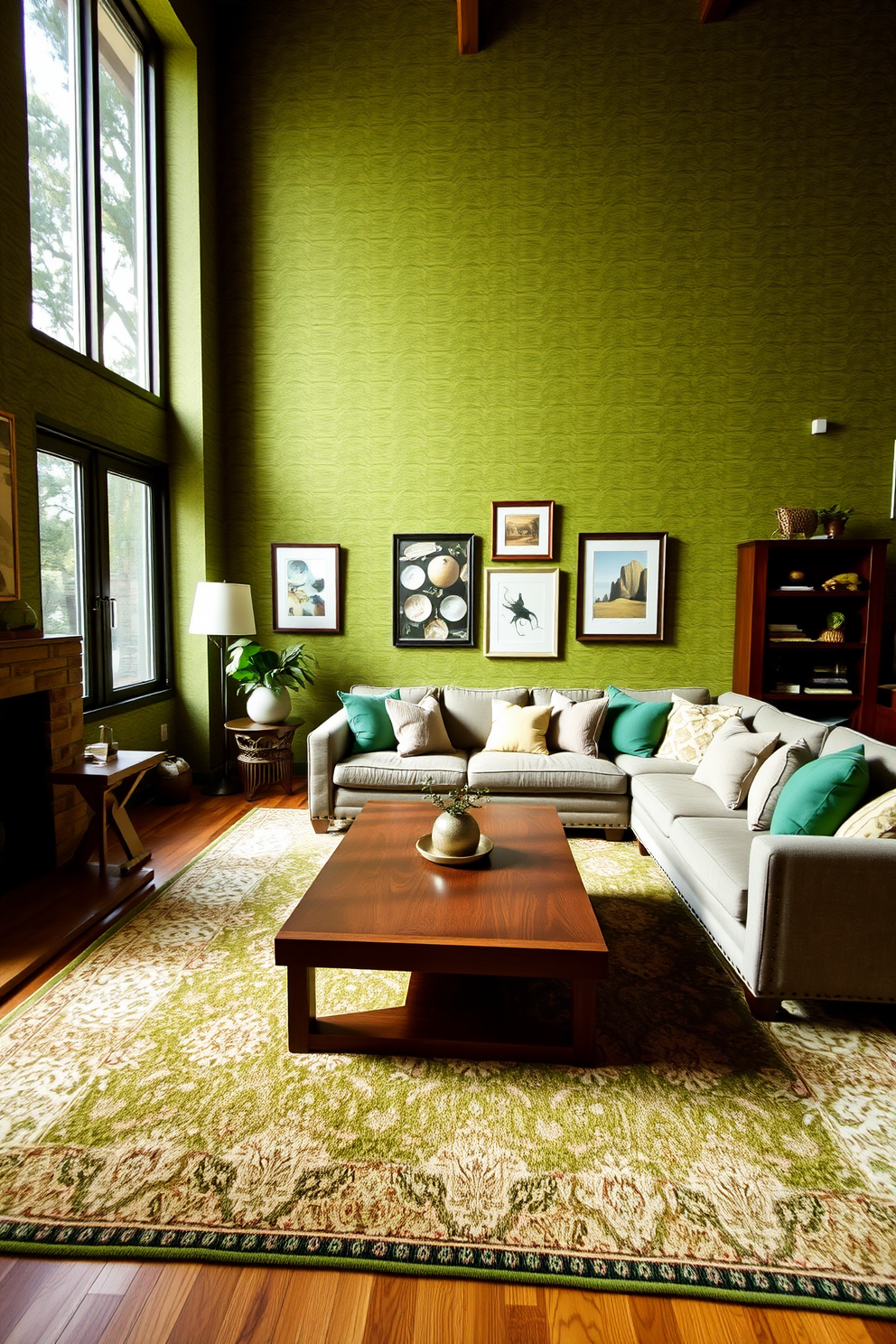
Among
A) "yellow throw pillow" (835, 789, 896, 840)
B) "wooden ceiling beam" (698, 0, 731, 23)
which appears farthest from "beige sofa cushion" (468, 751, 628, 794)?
"wooden ceiling beam" (698, 0, 731, 23)

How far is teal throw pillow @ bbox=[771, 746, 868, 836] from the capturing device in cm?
248

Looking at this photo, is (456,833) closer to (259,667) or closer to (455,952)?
(455,952)

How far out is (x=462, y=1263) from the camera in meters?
1.47

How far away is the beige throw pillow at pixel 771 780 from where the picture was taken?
2.95 meters

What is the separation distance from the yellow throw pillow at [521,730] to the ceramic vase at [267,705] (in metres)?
1.43

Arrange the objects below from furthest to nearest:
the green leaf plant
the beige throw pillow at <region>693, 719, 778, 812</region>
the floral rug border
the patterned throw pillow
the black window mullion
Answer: the green leaf plant
the patterned throw pillow
the black window mullion
the beige throw pillow at <region>693, 719, 778, 812</region>
the floral rug border

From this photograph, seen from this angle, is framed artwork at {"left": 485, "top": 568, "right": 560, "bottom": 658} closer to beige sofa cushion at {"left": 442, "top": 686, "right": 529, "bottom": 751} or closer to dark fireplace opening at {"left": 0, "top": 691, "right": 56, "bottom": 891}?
beige sofa cushion at {"left": 442, "top": 686, "right": 529, "bottom": 751}

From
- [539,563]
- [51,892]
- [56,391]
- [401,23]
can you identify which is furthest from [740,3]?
[51,892]

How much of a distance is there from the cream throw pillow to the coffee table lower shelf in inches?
84.7

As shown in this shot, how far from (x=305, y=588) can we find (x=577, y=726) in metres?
2.30

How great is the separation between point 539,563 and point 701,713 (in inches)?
64.1

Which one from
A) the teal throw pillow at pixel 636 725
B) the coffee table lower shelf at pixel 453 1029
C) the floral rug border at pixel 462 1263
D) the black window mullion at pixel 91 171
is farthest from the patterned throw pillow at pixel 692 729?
the black window mullion at pixel 91 171

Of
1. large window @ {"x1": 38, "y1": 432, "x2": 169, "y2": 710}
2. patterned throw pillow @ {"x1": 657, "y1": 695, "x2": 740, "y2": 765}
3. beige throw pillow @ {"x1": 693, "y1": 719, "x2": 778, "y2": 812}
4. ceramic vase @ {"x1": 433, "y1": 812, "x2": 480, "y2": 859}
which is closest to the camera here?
ceramic vase @ {"x1": 433, "y1": 812, "x2": 480, "y2": 859}

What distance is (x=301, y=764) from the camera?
5574mm
